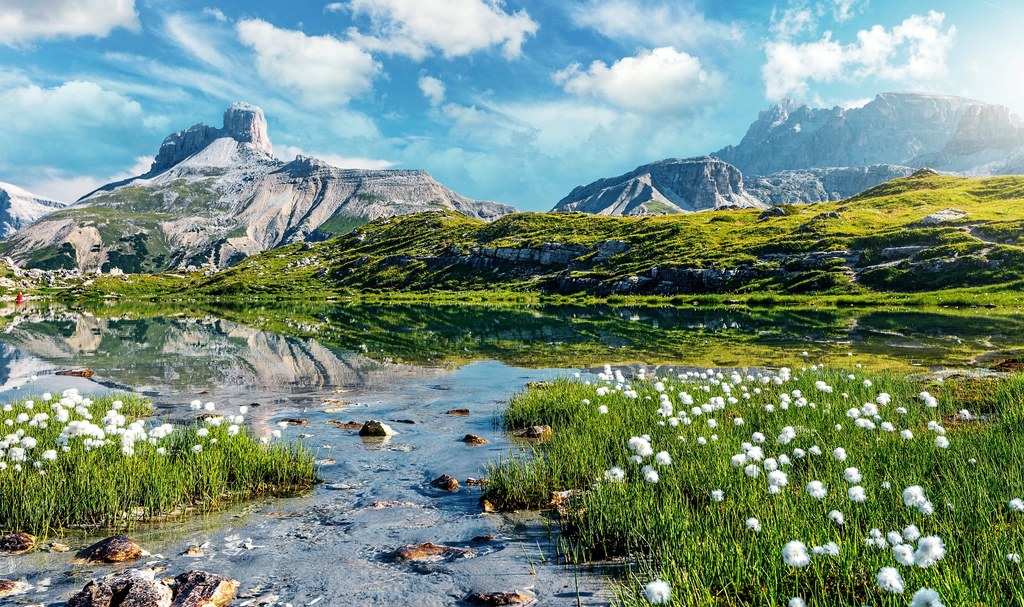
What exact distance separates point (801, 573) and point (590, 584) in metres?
2.97

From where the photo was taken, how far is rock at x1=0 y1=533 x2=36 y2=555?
1006 centimetres

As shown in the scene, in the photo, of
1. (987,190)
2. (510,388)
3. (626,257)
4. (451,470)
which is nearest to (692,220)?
(626,257)

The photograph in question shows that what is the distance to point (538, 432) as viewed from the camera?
63.8ft

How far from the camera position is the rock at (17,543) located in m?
10.1

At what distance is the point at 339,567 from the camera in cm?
984

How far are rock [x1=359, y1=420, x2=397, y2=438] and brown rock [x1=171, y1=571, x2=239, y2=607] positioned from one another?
10.9 m

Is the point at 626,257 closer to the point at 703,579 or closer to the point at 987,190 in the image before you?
the point at 987,190

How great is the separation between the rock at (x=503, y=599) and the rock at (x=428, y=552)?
1729mm

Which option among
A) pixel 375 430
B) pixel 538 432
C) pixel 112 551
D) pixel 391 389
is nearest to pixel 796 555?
pixel 112 551

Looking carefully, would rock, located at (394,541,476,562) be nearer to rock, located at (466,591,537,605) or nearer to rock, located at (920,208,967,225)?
rock, located at (466,591,537,605)

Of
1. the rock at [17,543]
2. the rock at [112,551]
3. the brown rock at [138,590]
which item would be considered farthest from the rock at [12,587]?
the brown rock at [138,590]

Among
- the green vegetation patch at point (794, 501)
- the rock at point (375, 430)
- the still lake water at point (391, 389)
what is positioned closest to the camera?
the green vegetation patch at point (794, 501)

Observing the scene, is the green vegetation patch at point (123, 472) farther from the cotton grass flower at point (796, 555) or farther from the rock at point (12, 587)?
the cotton grass flower at point (796, 555)

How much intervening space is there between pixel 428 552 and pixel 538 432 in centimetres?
948
